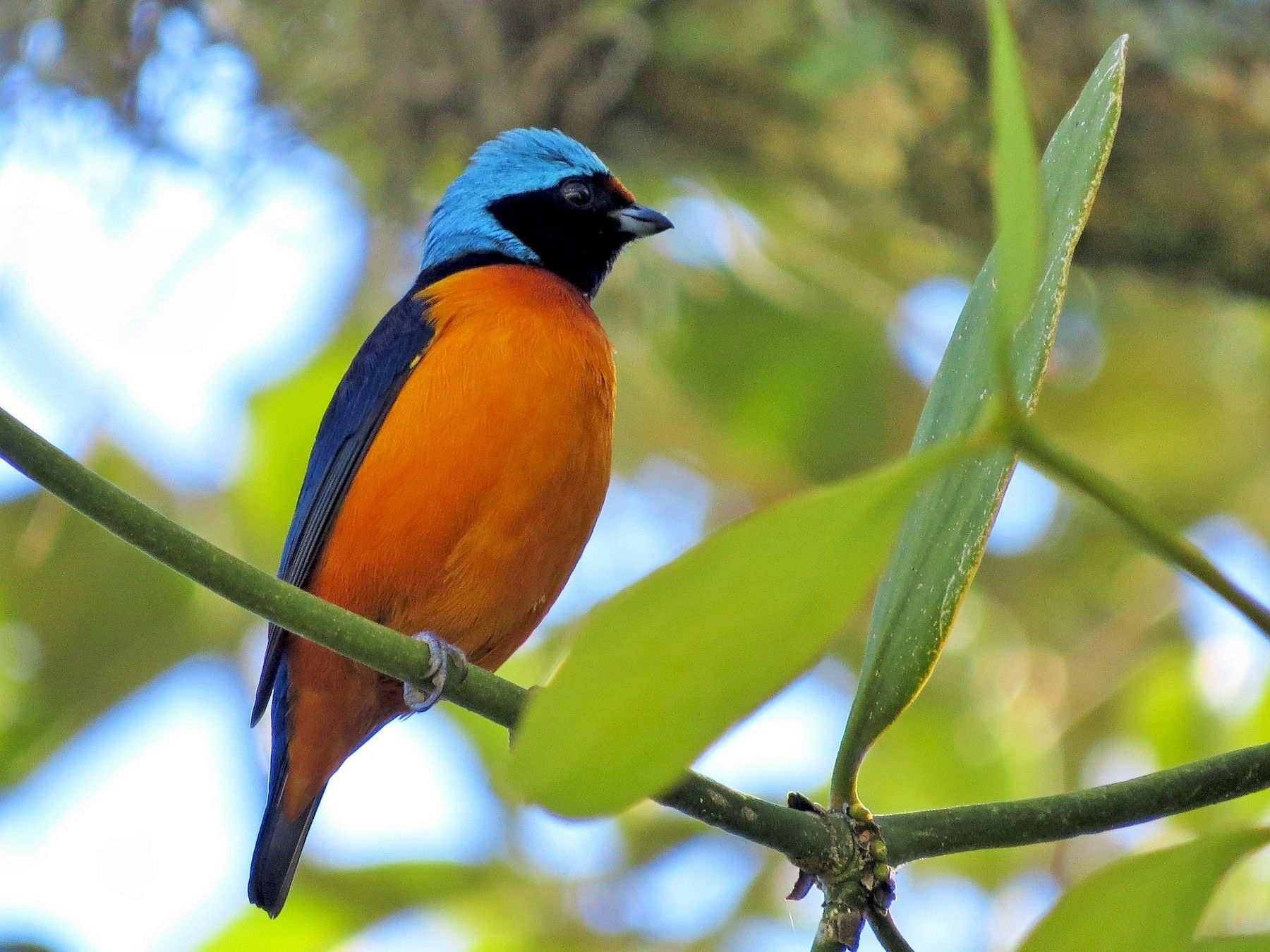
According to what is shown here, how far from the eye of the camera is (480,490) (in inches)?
128

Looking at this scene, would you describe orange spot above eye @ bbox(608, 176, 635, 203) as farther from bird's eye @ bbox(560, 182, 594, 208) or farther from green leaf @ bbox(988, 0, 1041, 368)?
green leaf @ bbox(988, 0, 1041, 368)

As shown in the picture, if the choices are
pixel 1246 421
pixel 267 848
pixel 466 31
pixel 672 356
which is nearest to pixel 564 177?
pixel 466 31

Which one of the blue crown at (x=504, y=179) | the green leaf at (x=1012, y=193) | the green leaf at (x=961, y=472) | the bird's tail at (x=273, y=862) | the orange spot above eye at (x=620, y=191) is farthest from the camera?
the orange spot above eye at (x=620, y=191)

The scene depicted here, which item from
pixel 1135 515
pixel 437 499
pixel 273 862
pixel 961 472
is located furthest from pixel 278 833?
pixel 1135 515

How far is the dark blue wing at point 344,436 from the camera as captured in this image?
358 cm

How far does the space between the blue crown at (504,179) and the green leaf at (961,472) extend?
2736 mm

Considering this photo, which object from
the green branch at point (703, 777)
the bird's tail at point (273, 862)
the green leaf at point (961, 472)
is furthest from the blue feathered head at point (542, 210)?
the green branch at point (703, 777)

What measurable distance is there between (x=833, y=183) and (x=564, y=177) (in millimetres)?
863

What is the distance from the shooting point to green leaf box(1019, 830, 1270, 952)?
150 cm

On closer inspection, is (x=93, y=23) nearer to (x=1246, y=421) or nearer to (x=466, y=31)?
(x=466, y=31)

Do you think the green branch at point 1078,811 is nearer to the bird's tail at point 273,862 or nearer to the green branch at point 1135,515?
the green branch at point 1135,515

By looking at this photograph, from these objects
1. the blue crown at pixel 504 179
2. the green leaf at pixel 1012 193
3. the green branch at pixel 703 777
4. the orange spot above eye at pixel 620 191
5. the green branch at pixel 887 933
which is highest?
the orange spot above eye at pixel 620 191

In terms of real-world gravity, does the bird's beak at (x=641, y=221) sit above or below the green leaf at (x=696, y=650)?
above

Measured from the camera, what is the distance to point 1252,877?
4652 mm
